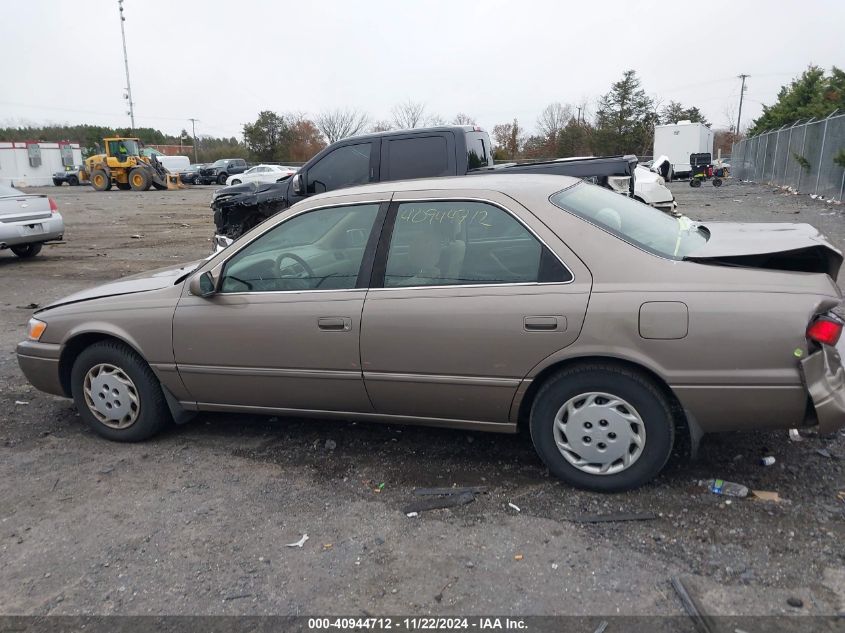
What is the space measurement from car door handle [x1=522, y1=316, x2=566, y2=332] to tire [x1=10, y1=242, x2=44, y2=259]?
12423 millimetres

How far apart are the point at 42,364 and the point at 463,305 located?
2.96 metres

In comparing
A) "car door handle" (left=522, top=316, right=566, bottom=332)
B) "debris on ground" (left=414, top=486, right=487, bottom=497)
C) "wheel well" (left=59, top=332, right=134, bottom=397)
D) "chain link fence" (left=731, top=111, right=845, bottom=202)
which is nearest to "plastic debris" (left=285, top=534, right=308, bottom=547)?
"debris on ground" (left=414, top=486, right=487, bottom=497)

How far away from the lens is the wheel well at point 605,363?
3191 mm

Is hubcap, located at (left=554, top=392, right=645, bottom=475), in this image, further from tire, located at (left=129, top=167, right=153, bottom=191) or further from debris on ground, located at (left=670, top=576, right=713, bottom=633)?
tire, located at (left=129, top=167, right=153, bottom=191)

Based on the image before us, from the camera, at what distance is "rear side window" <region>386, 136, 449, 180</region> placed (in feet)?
24.8

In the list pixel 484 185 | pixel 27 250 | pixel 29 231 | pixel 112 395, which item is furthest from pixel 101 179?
pixel 484 185

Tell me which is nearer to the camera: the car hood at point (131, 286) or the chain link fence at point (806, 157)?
the car hood at point (131, 286)

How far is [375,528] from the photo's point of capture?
3211mm

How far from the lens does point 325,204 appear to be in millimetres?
3961

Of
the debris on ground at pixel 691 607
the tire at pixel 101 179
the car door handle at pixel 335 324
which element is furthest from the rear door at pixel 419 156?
the tire at pixel 101 179

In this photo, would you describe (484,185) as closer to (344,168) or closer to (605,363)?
(605,363)

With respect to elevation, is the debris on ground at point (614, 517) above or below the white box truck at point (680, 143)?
below

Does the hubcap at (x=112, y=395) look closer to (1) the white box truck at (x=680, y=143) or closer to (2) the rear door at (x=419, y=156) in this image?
(2) the rear door at (x=419, y=156)

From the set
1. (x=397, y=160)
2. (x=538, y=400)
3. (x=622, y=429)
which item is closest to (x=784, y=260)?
(x=622, y=429)
